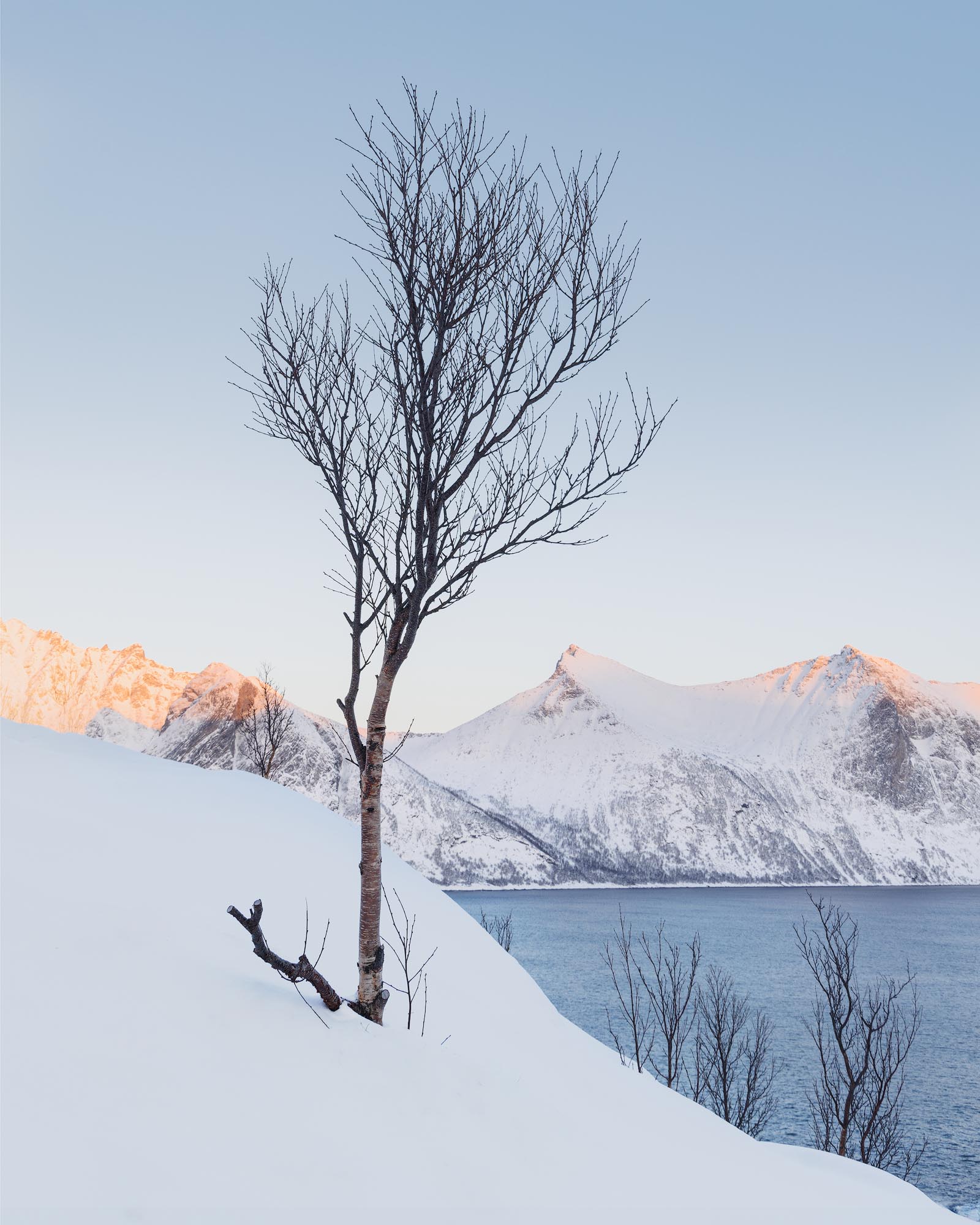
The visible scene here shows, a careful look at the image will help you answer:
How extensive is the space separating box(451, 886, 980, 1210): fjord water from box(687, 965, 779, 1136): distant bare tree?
912 millimetres

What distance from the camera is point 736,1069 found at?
43625 mm

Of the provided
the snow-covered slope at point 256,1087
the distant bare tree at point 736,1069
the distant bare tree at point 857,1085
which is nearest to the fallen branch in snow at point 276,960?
the snow-covered slope at point 256,1087

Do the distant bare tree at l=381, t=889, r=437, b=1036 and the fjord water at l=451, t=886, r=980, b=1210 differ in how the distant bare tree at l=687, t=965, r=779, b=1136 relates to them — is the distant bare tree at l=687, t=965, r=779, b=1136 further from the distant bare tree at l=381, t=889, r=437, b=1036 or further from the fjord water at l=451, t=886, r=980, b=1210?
the distant bare tree at l=381, t=889, r=437, b=1036

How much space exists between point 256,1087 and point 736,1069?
4571 centimetres

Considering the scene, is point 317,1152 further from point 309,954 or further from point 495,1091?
point 309,954

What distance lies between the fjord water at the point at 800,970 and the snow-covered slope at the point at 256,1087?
7.34 feet

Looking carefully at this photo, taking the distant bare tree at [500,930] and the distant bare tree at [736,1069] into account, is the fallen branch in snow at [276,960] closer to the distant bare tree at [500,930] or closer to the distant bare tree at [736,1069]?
the distant bare tree at [500,930]

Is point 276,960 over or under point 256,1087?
over

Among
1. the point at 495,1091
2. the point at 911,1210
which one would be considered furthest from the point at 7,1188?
the point at 911,1210

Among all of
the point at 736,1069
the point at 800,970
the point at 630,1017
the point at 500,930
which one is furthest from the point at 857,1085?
the point at 800,970

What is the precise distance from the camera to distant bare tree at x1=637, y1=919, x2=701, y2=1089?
103ft

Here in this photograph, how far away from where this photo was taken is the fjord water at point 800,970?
125 ft

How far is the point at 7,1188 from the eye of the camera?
4.32 metres

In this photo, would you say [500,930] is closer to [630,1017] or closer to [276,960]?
[630,1017]
